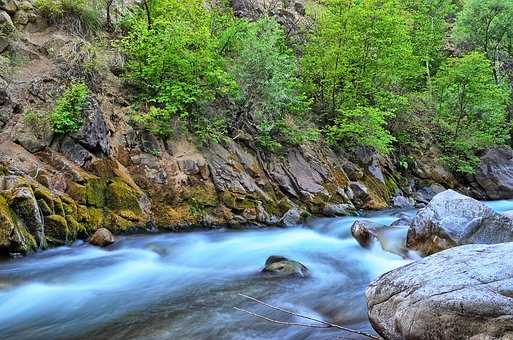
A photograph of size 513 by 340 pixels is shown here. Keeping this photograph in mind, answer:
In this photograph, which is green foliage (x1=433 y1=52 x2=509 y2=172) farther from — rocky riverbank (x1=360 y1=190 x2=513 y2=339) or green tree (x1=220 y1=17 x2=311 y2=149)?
rocky riverbank (x1=360 y1=190 x2=513 y2=339)

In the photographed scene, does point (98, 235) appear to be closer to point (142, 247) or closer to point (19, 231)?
point (142, 247)

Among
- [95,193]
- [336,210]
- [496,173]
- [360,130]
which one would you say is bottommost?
[336,210]

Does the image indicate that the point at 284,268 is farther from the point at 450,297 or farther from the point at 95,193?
the point at 95,193

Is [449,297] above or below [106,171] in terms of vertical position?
below

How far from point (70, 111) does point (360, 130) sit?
9154 millimetres

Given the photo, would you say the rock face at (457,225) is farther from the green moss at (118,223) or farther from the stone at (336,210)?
the green moss at (118,223)

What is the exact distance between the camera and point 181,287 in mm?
7258

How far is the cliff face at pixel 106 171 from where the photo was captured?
8.43 meters

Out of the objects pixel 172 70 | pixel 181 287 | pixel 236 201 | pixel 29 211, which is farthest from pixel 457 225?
pixel 172 70

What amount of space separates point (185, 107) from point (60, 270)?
19.4 ft

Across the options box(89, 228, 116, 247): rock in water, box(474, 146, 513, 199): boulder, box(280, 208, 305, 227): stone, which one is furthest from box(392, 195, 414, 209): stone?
box(89, 228, 116, 247): rock in water

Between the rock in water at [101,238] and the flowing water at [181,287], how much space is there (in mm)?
131

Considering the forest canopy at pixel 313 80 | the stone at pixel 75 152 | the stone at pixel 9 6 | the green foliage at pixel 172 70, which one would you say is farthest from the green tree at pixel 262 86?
the stone at pixel 9 6

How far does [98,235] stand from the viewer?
338 inches
